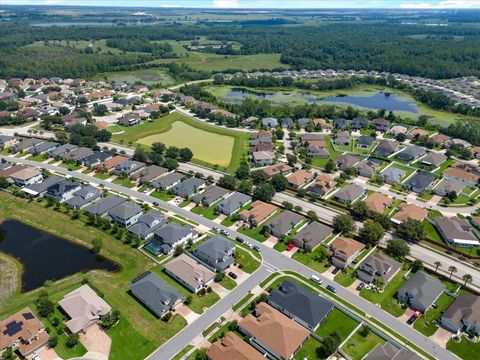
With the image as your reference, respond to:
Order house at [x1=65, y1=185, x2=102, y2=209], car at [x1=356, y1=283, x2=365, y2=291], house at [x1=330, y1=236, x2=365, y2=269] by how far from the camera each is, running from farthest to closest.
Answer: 1. house at [x1=65, y1=185, x2=102, y2=209]
2. house at [x1=330, y1=236, x2=365, y2=269]
3. car at [x1=356, y1=283, x2=365, y2=291]

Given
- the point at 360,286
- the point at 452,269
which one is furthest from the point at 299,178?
the point at 452,269

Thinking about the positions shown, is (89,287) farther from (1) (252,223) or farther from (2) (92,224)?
(1) (252,223)

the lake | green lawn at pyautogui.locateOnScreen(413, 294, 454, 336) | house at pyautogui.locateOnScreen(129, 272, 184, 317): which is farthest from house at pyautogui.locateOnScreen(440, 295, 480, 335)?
the lake

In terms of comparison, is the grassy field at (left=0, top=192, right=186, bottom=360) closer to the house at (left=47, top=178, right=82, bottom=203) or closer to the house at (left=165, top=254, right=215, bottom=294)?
the house at (left=47, top=178, right=82, bottom=203)

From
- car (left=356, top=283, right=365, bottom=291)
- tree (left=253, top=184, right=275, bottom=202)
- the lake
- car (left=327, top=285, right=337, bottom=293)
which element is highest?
tree (left=253, top=184, right=275, bottom=202)

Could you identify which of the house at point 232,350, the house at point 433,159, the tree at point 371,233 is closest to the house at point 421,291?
the tree at point 371,233

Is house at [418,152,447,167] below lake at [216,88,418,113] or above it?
above
